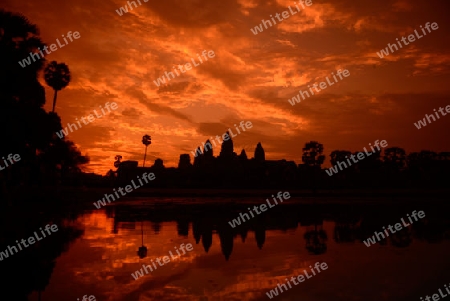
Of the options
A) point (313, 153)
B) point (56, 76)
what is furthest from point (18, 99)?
point (313, 153)

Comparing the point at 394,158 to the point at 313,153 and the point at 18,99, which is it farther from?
the point at 18,99

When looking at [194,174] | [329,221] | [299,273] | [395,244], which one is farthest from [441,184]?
[299,273]

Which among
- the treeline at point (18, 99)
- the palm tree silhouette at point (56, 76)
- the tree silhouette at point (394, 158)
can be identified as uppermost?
the palm tree silhouette at point (56, 76)

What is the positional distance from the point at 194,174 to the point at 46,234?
4348 inches

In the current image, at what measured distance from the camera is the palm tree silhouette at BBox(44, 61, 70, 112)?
1909 inches

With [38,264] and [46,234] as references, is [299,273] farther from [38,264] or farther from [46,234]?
[46,234]

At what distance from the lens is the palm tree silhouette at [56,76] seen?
159 feet

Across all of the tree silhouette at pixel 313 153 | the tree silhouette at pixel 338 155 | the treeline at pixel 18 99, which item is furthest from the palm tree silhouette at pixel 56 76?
the tree silhouette at pixel 338 155

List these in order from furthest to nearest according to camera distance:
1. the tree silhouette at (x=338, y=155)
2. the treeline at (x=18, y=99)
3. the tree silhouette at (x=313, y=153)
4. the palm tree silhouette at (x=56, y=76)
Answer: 1. the tree silhouette at (x=338, y=155)
2. the tree silhouette at (x=313, y=153)
3. the palm tree silhouette at (x=56, y=76)
4. the treeline at (x=18, y=99)

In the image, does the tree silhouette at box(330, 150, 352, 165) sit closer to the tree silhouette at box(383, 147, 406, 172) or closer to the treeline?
the tree silhouette at box(383, 147, 406, 172)

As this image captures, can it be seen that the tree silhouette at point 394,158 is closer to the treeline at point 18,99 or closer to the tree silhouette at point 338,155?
the tree silhouette at point 338,155

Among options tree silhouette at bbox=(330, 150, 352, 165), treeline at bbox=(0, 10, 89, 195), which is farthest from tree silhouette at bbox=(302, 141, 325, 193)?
treeline at bbox=(0, 10, 89, 195)

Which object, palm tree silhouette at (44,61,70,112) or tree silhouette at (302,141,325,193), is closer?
palm tree silhouette at (44,61,70,112)

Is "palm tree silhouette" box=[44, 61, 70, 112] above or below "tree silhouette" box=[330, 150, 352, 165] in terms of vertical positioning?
above
